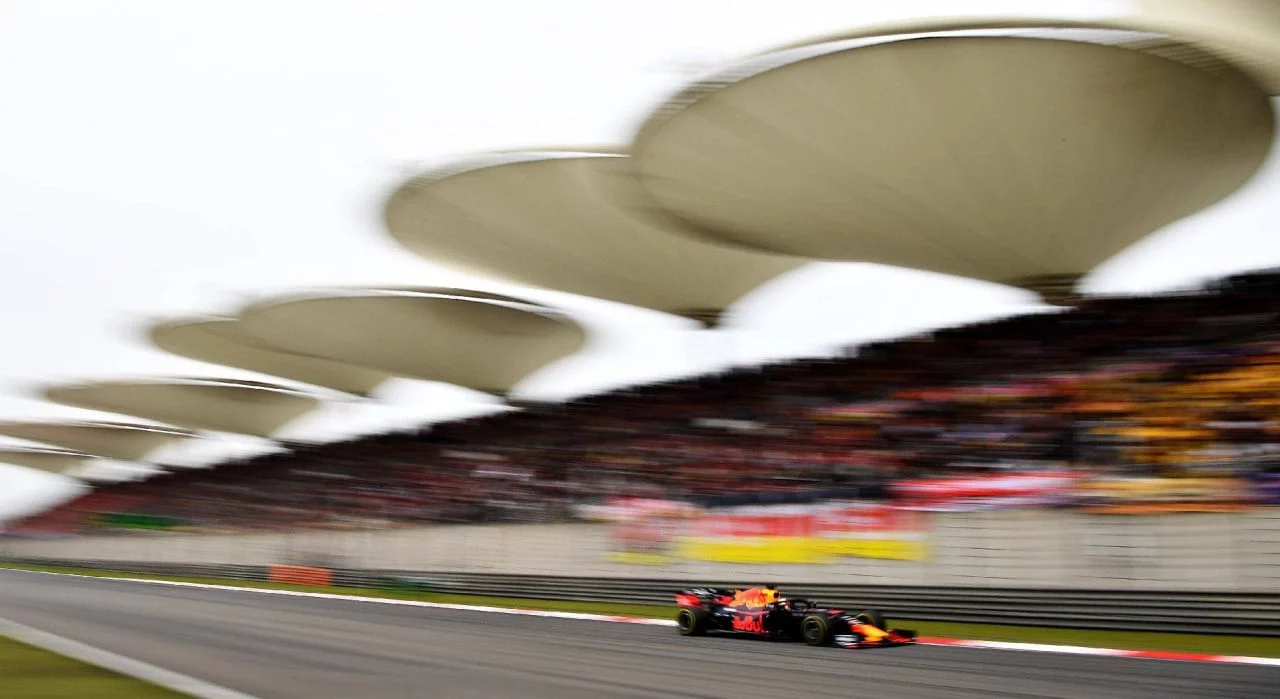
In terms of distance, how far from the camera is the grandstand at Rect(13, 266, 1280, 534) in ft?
44.3

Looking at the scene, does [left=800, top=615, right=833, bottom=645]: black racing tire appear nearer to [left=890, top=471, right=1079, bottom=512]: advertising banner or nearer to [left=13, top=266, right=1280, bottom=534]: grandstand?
[left=890, top=471, right=1079, bottom=512]: advertising banner

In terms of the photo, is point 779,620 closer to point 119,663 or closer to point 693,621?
point 693,621

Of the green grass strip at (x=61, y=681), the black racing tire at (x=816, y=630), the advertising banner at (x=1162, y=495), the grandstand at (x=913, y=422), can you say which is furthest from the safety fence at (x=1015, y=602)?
the green grass strip at (x=61, y=681)

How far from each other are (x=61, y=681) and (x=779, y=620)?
5.81 metres

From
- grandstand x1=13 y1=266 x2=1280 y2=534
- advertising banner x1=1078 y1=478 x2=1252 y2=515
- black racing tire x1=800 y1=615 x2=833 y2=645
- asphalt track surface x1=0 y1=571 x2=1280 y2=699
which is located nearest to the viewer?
asphalt track surface x1=0 y1=571 x2=1280 y2=699

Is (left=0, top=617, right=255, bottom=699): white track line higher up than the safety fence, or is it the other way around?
the safety fence

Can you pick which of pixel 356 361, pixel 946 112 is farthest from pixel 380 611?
pixel 356 361

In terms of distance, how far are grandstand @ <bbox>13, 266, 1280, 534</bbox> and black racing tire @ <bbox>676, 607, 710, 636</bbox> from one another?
3561 millimetres

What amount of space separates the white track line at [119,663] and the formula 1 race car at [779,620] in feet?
15.8

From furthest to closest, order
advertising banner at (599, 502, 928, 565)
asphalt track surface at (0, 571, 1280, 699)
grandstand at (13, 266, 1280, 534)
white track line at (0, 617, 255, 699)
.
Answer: grandstand at (13, 266, 1280, 534) < advertising banner at (599, 502, 928, 565) < white track line at (0, 617, 255, 699) < asphalt track surface at (0, 571, 1280, 699)

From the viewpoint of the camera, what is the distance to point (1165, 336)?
16031mm

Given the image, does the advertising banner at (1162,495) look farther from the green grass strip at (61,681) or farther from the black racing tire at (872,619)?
the green grass strip at (61,681)

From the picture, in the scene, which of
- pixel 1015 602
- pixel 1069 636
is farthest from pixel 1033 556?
pixel 1069 636

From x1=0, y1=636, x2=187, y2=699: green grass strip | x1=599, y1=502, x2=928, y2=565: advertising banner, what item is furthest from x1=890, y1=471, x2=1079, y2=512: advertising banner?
x1=0, y1=636, x2=187, y2=699: green grass strip
